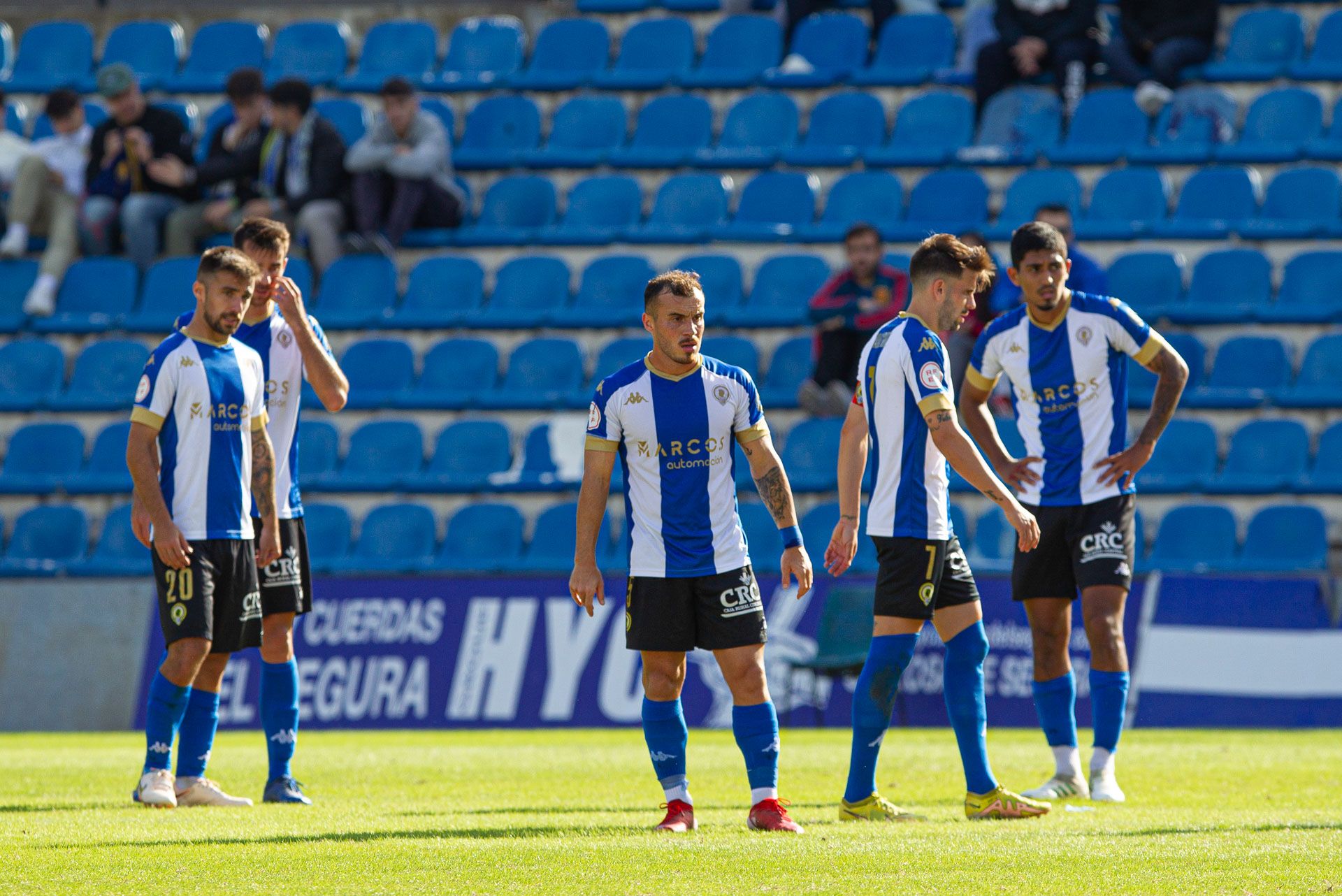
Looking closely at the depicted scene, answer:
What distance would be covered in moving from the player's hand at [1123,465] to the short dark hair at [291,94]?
1003cm

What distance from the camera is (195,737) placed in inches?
296

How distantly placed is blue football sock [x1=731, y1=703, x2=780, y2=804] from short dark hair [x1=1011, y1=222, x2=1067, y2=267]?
2.51 meters

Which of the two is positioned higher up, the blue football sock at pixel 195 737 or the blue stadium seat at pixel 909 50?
the blue stadium seat at pixel 909 50

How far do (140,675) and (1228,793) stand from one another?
320 inches

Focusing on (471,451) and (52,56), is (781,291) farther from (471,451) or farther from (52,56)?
(52,56)

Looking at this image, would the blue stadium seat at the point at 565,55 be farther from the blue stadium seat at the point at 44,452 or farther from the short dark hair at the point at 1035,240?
the short dark hair at the point at 1035,240

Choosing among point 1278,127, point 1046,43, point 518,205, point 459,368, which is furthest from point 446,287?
point 1278,127

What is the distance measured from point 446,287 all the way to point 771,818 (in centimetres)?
1065

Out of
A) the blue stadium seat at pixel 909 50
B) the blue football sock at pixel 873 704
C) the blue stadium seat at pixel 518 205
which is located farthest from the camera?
the blue stadium seat at pixel 909 50

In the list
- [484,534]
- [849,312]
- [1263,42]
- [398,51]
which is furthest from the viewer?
[398,51]

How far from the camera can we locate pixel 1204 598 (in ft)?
38.0

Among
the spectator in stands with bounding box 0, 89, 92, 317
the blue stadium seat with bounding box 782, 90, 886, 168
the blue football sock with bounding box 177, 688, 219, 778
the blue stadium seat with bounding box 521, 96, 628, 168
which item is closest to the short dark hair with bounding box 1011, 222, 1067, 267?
the blue football sock with bounding box 177, 688, 219, 778

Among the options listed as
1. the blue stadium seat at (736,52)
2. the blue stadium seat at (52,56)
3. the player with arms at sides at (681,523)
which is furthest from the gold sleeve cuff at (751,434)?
the blue stadium seat at (52,56)

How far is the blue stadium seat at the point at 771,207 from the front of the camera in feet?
52.2
